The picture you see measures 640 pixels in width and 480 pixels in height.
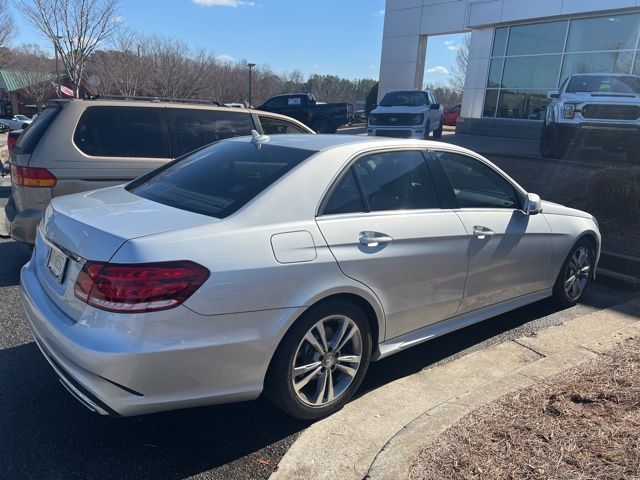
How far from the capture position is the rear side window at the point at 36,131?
4.77m

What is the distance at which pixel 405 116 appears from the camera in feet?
56.5

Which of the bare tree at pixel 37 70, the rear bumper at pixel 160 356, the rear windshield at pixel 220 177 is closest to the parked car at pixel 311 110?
the rear windshield at pixel 220 177

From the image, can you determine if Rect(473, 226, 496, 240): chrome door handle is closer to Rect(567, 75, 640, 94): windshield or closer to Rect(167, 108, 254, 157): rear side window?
Rect(167, 108, 254, 157): rear side window

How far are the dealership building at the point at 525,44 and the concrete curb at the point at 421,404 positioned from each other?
18.2 metres

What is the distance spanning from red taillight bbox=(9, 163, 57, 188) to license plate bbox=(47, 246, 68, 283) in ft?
7.17

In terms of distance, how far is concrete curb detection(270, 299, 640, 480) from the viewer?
2.51 metres

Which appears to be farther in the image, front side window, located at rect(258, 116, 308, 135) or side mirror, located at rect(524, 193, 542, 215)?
front side window, located at rect(258, 116, 308, 135)

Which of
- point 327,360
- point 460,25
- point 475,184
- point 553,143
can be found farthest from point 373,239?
point 460,25

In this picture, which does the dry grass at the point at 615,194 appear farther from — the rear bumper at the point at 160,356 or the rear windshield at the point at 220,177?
the rear bumper at the point at 160,356

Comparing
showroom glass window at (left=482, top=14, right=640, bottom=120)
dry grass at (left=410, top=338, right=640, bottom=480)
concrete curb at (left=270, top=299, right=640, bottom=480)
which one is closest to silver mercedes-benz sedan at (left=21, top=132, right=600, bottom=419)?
concrete curb at (left=270, top=299, right=640, bottom=480)

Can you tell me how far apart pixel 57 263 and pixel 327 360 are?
1.56 meters

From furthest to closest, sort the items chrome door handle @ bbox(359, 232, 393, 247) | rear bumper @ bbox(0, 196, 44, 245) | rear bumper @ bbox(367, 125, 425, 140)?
rear bumper @ bbox(367, 125, 425, 140) → rear bumper @ bbox(0, 196, 44, 245) → chrome door handle @ bbox(359, 232, 393, 247)

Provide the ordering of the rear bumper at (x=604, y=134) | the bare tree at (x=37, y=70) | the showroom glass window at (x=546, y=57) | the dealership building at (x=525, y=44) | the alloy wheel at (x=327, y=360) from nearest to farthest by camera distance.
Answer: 1. the alloy wheel at (x=327, y=360)
2. the rear bumper at (x=604, y=134)
3. the showroom glass window at (x=546, y=57)
4. the dealership building at (x=525, y=44)
5. the bare tree at (x=37, y=70)

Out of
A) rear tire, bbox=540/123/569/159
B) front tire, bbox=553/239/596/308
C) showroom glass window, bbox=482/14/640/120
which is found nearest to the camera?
front tire, bbox=553/239/596/308
